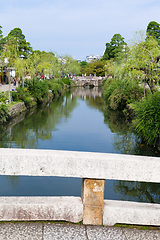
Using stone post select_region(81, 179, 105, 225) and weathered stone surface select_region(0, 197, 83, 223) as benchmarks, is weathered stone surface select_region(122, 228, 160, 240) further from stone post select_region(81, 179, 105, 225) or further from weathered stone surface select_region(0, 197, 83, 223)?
weathered stone surface select_region(0, 197, 83, 223)

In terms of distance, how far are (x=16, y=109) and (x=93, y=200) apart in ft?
46.7

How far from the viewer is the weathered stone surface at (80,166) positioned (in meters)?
2.33

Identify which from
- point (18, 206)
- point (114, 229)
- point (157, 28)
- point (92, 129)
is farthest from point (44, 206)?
point (157, 28)

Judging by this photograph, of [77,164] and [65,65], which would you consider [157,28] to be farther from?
[77,164]

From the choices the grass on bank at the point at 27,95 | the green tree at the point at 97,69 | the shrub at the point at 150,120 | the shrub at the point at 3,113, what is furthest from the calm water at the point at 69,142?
the green tree at the point at 97,69

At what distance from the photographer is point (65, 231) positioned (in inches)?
89.3

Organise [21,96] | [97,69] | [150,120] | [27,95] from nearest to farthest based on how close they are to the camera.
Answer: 1. [150,120]
2. [21,96]
3. [27,95]
4. [97,69]

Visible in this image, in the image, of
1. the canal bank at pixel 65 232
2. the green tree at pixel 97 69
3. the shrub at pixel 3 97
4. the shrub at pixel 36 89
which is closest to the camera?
the canal bank at pixel 65 232

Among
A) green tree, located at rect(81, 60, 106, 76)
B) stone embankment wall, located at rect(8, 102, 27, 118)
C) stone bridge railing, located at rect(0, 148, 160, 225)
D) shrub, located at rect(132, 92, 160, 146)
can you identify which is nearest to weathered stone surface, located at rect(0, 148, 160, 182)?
stone bridge railing, located at rect(0, 148, 160, 225)

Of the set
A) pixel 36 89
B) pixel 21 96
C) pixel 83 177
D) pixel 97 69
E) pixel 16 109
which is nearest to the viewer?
pixel 83 177

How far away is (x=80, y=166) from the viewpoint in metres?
2.34

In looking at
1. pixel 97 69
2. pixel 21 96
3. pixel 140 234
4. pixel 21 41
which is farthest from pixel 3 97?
pixel 97 69

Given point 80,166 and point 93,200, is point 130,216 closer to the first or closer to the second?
point 93,200

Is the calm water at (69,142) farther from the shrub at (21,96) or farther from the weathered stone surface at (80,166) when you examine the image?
the weathered stone surface at (80,166)
